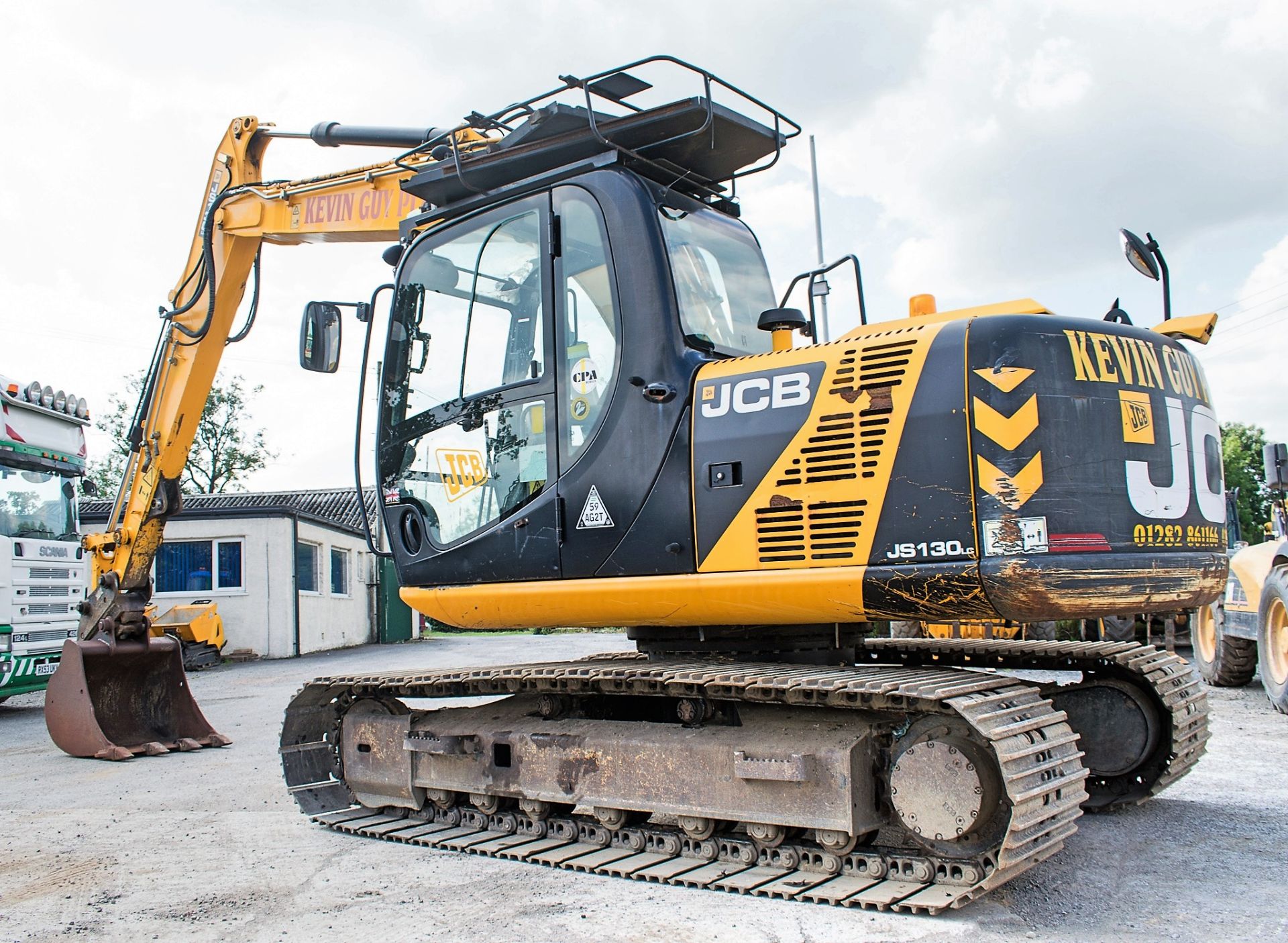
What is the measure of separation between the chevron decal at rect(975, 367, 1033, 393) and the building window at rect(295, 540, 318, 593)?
66.9 ft

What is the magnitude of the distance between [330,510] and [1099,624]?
25.1 meters

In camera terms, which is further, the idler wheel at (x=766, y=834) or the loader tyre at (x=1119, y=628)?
the loader tyre at (x=1119, y=628)

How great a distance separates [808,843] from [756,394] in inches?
72.3

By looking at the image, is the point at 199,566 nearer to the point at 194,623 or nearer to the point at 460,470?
the point at 194,623

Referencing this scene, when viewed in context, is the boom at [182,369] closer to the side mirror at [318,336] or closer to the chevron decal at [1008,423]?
the side mirror at [318,336]

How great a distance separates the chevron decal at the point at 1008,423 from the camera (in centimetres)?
395

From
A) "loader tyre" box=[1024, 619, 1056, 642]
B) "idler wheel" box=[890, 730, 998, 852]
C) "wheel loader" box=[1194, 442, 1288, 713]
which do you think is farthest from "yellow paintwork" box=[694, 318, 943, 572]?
"loader tyre" box=[1024, 619, 1056, 642]

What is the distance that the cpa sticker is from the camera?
16.0ft

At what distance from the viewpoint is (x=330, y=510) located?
1308 inches

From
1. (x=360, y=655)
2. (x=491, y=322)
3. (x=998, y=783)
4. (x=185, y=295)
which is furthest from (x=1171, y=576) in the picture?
(x=360, y=655)

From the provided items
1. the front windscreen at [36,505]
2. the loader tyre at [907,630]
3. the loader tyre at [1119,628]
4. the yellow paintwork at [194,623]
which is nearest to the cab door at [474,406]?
the loader tyre at [907,630]

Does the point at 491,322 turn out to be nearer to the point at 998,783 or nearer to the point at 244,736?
the point at 998,783

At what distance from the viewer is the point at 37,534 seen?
12.0 metres

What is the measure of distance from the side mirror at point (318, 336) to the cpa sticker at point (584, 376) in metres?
1.83
